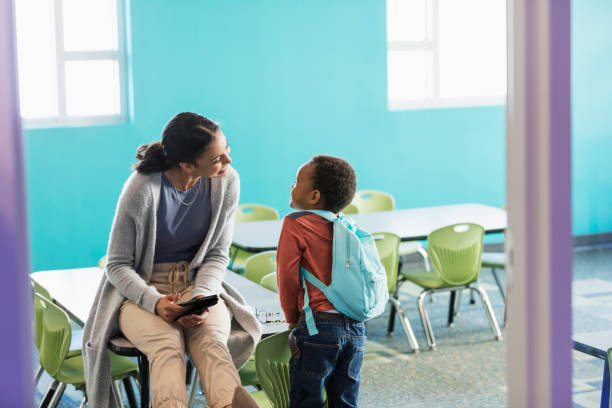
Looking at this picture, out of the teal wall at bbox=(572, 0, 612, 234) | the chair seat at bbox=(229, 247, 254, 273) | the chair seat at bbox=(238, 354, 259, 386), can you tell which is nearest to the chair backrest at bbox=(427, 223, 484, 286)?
the chair seat at bbox=(229, 247, 254, 273)

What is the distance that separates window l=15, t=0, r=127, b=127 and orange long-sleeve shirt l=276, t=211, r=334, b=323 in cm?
421

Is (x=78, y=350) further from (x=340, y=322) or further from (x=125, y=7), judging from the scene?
(x=125, y=7)

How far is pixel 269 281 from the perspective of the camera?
12.4ft

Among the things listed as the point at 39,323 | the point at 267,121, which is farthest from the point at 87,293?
the point at 267,121

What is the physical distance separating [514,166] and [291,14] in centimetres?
573

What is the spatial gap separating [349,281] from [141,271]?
76 centimetres

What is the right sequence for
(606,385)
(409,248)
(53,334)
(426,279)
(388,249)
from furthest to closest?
(409,248)
(426,279)
(388,249)
(53,334)
(606,385)

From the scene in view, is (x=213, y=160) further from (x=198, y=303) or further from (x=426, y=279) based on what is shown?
(x=426, y=279)

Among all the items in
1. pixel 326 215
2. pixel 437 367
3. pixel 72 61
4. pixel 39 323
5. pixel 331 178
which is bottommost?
pixel 437 367

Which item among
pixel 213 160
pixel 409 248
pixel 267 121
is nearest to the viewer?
pixel 213 160

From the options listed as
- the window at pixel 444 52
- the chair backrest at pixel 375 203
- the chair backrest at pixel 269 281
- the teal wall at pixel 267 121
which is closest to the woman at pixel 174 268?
the chair backrest at pixel 269 281

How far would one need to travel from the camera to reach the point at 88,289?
12.6ft

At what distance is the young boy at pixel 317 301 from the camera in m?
2.73

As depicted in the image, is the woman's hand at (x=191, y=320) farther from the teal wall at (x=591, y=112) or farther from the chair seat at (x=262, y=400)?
the teal wall at (x=591, y=112)
